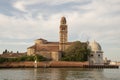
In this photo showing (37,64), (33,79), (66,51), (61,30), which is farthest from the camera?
(61,30)

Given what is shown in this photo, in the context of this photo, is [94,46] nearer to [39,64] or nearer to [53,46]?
[53,46]

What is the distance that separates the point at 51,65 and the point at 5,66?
13.0 m

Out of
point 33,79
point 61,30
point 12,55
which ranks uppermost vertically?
point 61,30

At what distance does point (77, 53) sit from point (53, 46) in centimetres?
1284

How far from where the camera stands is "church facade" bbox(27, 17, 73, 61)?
351 feet

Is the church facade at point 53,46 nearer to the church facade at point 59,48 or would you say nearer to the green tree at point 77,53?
the church facade at point 59,48

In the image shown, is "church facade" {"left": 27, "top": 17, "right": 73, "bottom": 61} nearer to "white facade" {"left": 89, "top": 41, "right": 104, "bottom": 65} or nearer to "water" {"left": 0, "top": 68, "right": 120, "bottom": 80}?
"white facade" {"left": 89, "top": 41, "right": 104, "bottom": 65}

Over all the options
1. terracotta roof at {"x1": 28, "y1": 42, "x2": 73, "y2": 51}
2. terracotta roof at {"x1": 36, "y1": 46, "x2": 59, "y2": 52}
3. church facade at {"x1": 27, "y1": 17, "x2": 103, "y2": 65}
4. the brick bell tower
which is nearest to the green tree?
church facade at {"x1": 27, "y1": 17, "x2": 103, "y2": 65}

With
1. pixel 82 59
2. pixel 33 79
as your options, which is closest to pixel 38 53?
pixel 82 59

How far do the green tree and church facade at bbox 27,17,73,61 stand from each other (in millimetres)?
3614

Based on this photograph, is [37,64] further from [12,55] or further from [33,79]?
[33,79]

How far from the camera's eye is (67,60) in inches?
4038

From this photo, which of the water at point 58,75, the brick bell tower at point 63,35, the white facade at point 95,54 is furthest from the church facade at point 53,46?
the water at point 58,75

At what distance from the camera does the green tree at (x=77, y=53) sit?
101812mm
